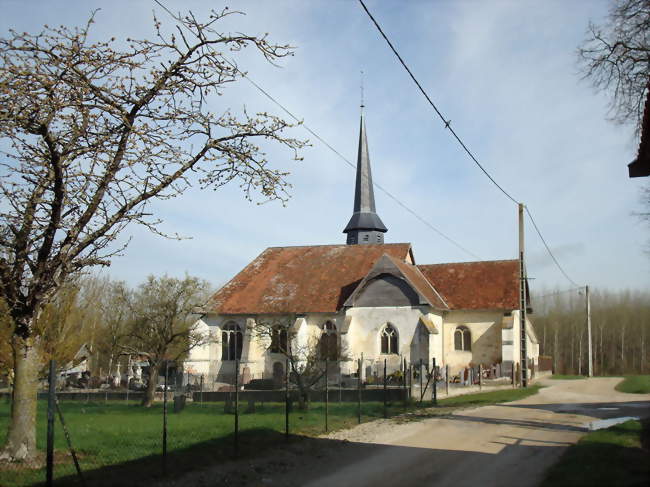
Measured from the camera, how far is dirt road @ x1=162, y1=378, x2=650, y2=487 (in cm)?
1090

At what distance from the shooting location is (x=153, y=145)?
1195cm

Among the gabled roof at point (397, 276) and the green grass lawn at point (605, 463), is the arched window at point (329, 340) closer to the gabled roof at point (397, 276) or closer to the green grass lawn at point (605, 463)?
the gabled roof at point (397, 276)

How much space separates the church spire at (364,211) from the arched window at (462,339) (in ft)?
40.7

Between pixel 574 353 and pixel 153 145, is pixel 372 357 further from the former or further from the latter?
pixel 574 353

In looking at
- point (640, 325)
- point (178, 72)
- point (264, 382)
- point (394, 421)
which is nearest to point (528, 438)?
point (394, 421)

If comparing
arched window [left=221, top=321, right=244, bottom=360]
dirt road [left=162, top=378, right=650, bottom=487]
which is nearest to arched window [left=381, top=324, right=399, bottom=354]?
arched window [left=221, top=321, right=244, bottom=360]

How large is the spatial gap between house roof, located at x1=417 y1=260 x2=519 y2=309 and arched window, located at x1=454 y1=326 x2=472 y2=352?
60.5 inches

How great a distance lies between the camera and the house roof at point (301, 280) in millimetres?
41281

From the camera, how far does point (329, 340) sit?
130 feet

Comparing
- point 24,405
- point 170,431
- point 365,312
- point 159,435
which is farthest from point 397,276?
point 24,405

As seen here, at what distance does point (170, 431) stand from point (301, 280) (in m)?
27.2

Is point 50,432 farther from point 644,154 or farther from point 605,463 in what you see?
point 644,154

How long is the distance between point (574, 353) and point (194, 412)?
6030 centimetres

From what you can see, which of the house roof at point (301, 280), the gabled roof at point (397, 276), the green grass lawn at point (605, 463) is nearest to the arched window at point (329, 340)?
the house roof at point (301, 280)
